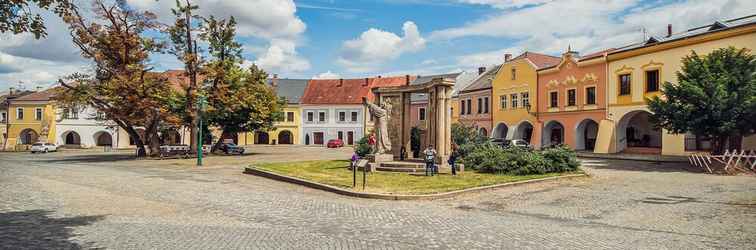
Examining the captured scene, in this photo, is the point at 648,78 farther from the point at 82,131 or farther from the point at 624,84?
the point at 82,131

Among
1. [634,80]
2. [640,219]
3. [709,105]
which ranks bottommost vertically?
[640,219]

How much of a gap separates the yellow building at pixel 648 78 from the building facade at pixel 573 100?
1122mm

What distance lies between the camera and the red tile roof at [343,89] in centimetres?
6719

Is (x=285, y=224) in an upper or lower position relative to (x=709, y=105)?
lower

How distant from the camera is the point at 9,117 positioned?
2295 inches

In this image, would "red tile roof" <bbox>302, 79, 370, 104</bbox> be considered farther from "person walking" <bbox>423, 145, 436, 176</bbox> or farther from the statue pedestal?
"person walking" <bbox>423, 145, 436, 176</bbox>

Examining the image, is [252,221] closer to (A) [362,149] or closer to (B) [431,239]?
(B) [431,239]

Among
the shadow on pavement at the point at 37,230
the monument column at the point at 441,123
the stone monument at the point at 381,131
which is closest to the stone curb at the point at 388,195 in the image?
the monument column at the point at 441,123

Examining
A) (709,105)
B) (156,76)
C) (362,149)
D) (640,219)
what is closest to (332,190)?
(640,219)

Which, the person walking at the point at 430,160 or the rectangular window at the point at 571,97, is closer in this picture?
the person walking at the point at 430,160

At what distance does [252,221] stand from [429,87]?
12.9m

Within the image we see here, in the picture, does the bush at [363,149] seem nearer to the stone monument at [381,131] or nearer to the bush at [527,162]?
the stone monument at [381,131]

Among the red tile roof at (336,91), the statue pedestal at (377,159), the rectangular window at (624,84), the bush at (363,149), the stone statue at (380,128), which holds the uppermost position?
the red tile roof at (336,91)

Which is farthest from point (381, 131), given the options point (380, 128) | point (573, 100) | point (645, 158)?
point (573, 100)
